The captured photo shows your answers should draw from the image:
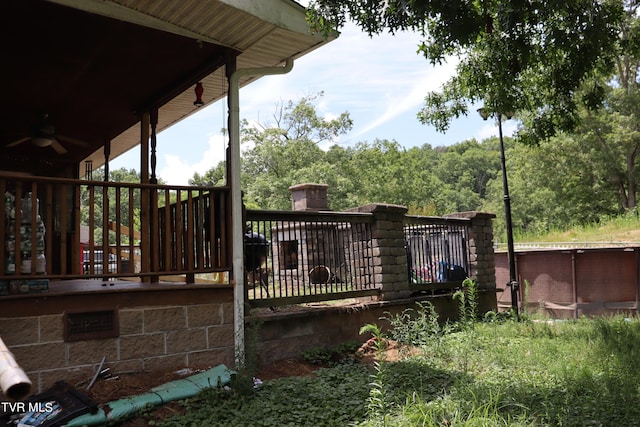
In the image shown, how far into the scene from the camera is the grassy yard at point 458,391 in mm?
3814

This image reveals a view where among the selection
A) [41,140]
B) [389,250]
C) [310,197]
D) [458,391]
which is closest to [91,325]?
[458,391]

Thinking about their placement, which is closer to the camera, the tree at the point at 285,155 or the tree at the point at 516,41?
the tree at the point at 516,41

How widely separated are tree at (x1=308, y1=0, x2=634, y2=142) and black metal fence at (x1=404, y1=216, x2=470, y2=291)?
83.7 inches

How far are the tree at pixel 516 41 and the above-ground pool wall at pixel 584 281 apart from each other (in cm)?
559

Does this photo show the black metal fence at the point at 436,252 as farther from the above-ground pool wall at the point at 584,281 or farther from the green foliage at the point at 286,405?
the green foliage at the point at 286,405

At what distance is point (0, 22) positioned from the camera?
4.73 metres

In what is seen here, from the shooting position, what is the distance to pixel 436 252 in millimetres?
8766

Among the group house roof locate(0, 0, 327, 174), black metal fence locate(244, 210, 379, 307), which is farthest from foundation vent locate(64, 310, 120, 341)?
house roof locate(0, 0, 327, 174)

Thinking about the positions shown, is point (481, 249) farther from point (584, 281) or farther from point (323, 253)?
point (584, 281)

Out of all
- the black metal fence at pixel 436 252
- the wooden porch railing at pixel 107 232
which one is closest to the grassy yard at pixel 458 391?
the wooden porch railing at pixel 107 232

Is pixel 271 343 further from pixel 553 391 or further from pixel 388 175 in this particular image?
pixel 388 175

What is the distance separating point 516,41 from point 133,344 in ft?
16.9

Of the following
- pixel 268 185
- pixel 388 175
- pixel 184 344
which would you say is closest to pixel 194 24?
pixel 184 344

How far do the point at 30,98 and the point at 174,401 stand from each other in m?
4.88
